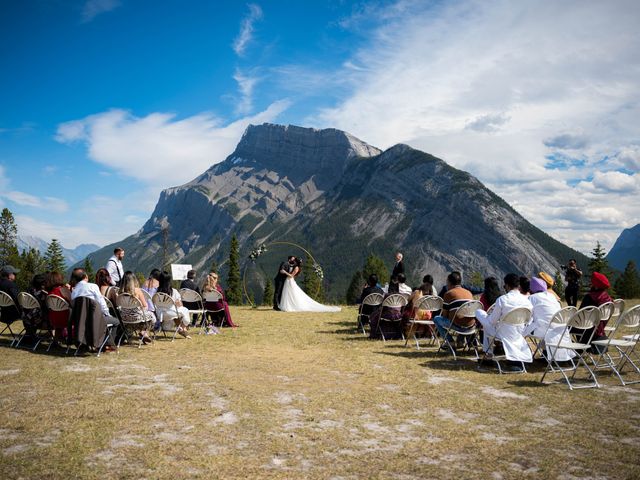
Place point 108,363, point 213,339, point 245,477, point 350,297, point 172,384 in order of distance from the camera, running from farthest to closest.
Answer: point 350,297, point 213,339, point 108,363, point 172,384, point 245,477

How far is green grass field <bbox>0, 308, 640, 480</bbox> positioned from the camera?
4656mm

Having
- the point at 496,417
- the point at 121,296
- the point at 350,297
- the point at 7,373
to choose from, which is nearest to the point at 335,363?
the point at 496,417

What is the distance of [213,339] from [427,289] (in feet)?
20.3

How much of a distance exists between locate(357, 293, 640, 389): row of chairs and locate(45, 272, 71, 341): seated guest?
773cm

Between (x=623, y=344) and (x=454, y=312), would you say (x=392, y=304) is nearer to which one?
(x=454, y=312)

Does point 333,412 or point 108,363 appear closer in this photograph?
point 333,412

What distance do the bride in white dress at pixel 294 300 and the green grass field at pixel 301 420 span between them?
1193 centimetres

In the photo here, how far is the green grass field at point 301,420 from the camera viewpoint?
4.66 m

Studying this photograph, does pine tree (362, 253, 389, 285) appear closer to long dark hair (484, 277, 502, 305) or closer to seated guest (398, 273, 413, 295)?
seated guest (398, 273, 413, 295)

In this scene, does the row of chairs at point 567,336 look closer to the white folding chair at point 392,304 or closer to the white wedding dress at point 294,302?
the white folding chair at point 392,304

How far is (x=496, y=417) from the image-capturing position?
633 centimetres

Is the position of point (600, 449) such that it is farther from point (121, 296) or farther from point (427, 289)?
point (121, 296)

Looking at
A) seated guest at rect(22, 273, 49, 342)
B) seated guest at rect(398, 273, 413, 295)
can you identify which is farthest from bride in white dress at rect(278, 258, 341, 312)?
seated guest at rect(22, 273, 49, 342)

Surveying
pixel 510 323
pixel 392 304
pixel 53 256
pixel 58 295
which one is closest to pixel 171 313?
pixel 58 295
